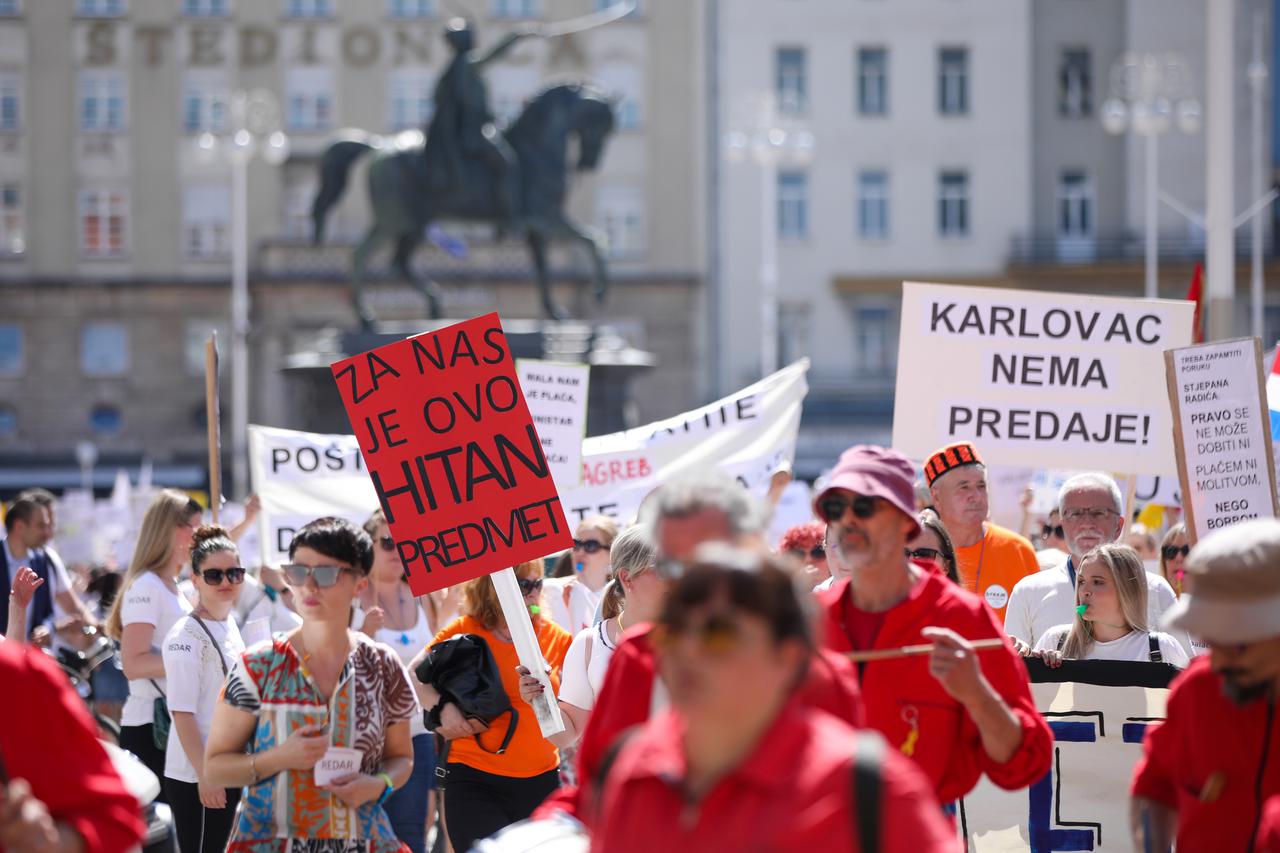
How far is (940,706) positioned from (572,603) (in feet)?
15.8

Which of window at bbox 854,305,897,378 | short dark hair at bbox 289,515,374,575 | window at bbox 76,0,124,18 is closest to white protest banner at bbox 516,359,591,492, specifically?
short dark hair at bbox 289,515,374,575

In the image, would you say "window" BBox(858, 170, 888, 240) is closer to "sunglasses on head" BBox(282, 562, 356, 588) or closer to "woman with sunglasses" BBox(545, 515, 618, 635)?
"woman with sunglasses" BBox(545, 515, 618, 635)

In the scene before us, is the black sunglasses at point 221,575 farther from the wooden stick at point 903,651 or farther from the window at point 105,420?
the window at point 105,420

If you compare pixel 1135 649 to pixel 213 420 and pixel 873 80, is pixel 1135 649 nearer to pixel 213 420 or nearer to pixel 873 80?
pixel 213 420

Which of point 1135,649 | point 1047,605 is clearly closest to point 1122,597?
point 1135,649

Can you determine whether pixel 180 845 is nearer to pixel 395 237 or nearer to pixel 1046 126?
pixel 395 237

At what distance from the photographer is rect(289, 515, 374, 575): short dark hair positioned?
5000 mm

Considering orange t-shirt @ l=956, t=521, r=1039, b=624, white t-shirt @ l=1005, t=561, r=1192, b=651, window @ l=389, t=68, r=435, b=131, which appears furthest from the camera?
window @ l=389, t=68, r=435, b=131

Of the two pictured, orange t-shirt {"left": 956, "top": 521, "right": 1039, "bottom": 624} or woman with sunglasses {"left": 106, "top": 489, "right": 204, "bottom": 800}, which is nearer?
woman with sunglasses {"left": 106, "top": 489, "right": 204, "bottom": 800}

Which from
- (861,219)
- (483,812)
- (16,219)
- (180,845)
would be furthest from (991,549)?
(16,219)

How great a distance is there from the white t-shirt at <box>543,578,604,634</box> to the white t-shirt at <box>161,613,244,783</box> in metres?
2.45

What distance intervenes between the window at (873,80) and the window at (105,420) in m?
20.0

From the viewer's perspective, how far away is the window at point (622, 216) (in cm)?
4506

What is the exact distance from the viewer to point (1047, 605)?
24.1 feet
